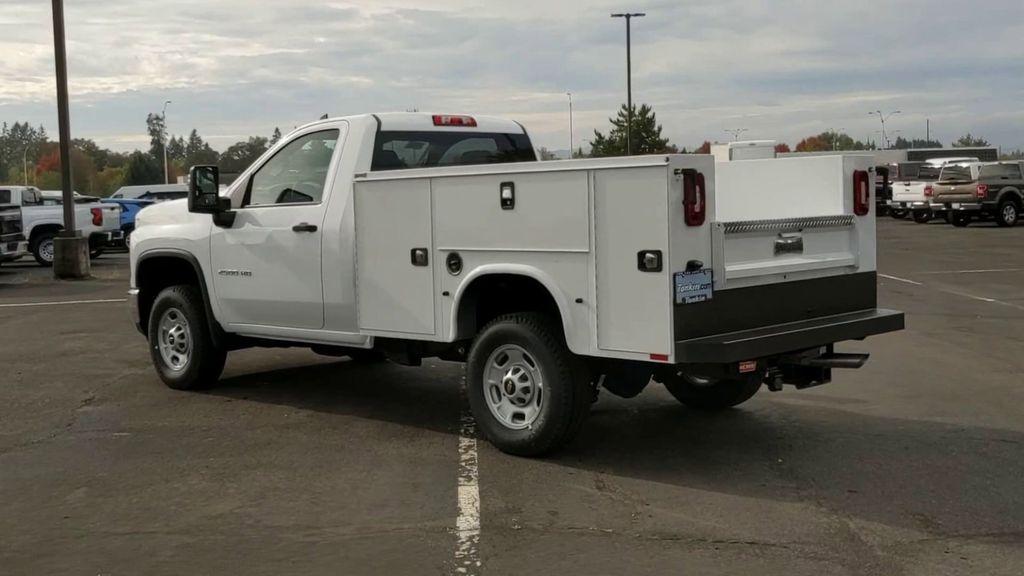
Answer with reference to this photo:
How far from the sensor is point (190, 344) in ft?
28.6

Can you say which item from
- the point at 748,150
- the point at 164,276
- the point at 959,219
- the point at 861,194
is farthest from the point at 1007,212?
the point at 164,276

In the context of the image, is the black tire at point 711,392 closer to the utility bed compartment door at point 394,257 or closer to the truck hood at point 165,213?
the utility bed compartment door at point 394,257

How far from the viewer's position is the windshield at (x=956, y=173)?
112ft

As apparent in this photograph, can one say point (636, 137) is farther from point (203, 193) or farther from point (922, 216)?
point (203, 193)

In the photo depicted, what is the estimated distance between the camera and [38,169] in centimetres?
14862

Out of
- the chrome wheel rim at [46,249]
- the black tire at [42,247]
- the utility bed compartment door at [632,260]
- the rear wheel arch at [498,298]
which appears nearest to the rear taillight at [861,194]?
the utility bed compartment door at [632,260]

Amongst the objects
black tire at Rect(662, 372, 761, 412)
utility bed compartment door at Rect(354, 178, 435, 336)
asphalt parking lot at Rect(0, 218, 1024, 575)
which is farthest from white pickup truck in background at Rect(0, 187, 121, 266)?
black tire at Rect(662, 372, 761, 412)

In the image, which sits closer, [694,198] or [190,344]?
[694,198]

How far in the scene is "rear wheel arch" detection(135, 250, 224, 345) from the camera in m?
8.57

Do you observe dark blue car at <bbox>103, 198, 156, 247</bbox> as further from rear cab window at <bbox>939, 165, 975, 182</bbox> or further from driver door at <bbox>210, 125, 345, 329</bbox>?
rear cab window at <bbox>939, 165, 975, 182</bbox>

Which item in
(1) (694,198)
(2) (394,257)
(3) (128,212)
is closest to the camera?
(1) (694,198)

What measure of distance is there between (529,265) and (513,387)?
0.76m

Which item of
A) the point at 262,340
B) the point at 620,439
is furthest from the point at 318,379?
the point at 620,439

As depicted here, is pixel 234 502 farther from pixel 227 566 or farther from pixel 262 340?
pixel 262 340
